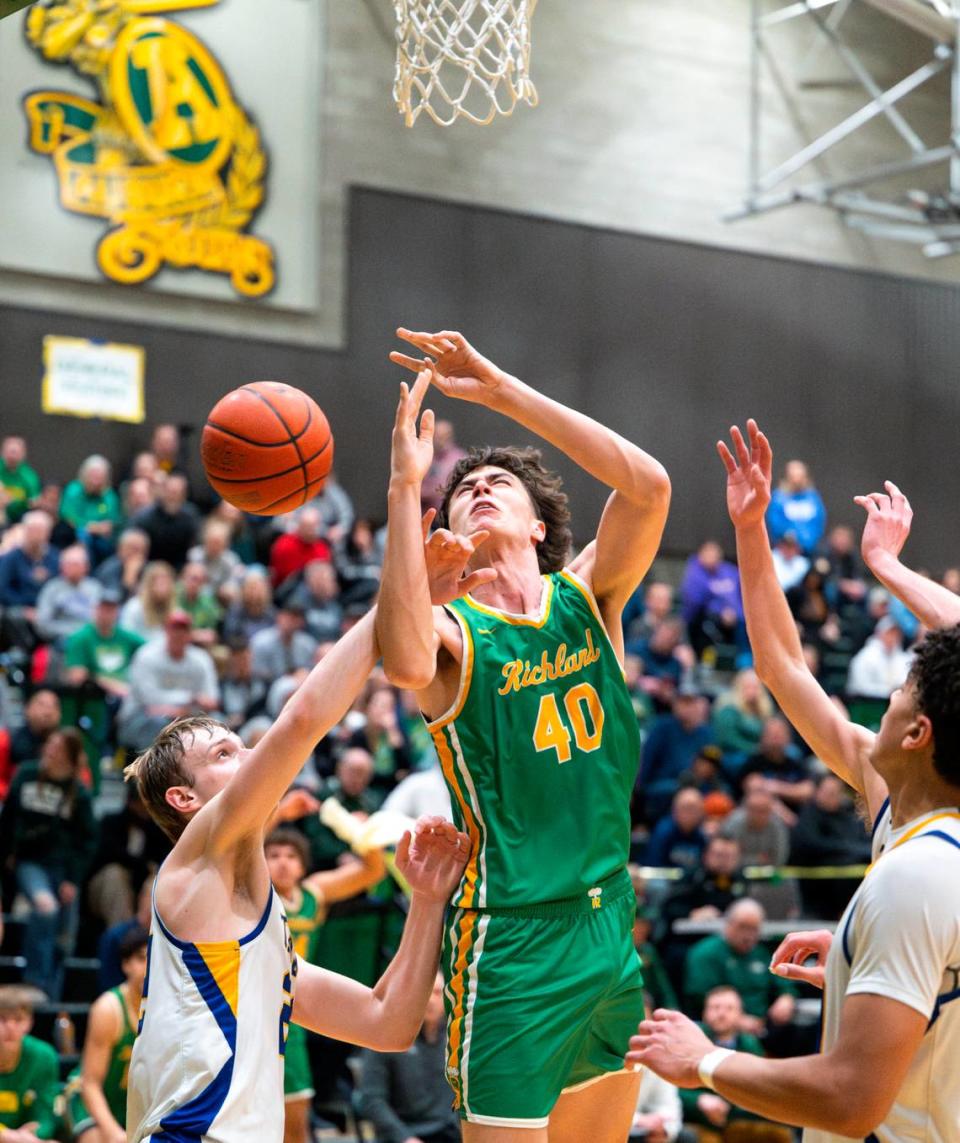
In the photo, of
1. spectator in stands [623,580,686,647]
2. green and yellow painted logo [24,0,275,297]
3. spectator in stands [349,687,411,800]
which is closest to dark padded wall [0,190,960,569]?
green and yellow painted logo [24,0,275,297]

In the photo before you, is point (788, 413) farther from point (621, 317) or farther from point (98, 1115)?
point (98, 1115)

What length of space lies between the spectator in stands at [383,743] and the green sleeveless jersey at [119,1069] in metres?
3.83

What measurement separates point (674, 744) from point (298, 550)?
376 centimetres

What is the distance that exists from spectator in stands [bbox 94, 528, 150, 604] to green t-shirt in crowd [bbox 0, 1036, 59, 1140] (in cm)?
569

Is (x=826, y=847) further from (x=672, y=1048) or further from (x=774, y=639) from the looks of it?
(x=672, y=1048)

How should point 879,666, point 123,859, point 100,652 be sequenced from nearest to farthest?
1. point 123,859
2. point 100,652
3. point 879,666

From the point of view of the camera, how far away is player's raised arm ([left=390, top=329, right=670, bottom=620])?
4301 mm

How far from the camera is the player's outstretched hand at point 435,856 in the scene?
4184mm

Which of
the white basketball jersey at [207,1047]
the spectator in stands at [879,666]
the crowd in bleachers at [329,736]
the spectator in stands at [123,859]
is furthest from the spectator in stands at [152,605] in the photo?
the white basketball jersey at [207,1047]

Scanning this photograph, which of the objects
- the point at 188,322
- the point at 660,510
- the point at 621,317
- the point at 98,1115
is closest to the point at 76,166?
the point at 188,322

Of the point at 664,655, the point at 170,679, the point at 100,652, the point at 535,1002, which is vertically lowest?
the point at 664,655

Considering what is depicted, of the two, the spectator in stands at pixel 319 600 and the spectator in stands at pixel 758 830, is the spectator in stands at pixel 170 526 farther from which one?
the spectator in stands at pixel 758 830

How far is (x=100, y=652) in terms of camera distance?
38.2ft

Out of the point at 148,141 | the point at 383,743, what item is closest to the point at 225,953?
the point at 383,743
